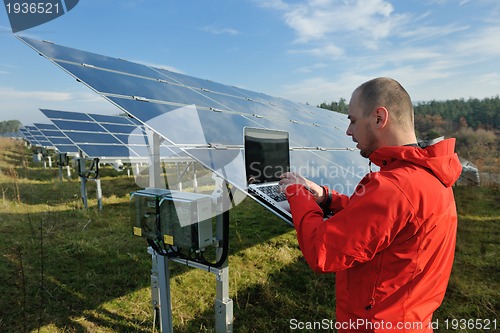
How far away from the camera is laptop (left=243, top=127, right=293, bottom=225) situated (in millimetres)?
2699

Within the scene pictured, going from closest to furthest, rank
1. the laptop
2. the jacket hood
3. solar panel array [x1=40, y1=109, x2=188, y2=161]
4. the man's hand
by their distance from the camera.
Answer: the jacket hood → the man's hand → the laptop → solar panel array [x1=40, y1=109, x2=188, y2=161]

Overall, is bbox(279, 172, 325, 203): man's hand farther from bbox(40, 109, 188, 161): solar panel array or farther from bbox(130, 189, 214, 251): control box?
bbox(40, 109, 188, 161): solar panel array

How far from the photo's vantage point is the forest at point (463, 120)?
106ft

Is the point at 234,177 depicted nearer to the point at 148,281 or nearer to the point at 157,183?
the point at 157,183

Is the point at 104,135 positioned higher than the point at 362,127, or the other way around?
the point at 362,127

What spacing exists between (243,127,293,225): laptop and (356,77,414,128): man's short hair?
3.60 feet

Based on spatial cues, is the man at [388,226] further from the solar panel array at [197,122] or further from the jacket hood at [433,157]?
the solar panel array at [197,122]

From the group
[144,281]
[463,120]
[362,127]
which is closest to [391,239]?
[362,127]

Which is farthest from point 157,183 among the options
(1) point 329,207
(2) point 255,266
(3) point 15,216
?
(3) point 15,216

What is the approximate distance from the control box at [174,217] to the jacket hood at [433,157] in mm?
1956

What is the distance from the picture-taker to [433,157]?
1.73m

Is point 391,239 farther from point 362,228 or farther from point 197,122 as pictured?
point 197,122

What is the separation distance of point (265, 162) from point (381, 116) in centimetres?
142

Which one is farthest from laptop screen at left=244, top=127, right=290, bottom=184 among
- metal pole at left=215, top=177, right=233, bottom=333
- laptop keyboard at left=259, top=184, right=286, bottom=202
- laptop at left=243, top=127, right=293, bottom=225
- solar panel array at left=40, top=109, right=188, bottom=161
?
solar panel array at left=40, top=109, right=188, bottom=161
